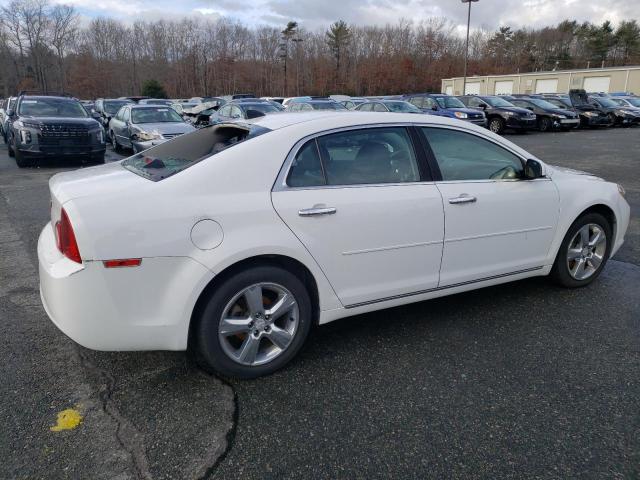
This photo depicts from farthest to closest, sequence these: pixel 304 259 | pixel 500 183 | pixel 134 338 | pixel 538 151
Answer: pixel 538 151 < pixel 500 183 < pixel 304 259 < pixel 134 338

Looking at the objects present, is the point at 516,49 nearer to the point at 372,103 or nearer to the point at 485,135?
the point at 372,103

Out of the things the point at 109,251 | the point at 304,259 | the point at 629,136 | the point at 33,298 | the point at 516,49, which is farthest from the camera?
the point at 516,49

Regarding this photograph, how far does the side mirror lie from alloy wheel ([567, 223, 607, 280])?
0.79 m

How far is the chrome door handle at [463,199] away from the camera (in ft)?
11.0

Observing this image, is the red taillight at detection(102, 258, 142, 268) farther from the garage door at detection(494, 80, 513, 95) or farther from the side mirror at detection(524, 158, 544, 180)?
the garage door at detection(494, 80, 513, 95)

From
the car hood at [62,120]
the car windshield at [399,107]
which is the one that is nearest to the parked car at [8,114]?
the car hood at [62,120]

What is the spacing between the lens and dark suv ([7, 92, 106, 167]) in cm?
1126

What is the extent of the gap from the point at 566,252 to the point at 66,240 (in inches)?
149

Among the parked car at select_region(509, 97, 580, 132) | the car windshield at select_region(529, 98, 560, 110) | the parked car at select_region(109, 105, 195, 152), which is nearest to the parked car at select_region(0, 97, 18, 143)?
the parked car at select_region(109, 105, 195, 152)

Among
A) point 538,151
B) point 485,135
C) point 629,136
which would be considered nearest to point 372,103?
point 538,151

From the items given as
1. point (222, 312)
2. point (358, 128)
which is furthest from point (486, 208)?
point (222, 312)

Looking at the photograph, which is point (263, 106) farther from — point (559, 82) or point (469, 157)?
point (559, 82)

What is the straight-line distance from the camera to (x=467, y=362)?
10.2ft

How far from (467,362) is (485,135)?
5.78ft
